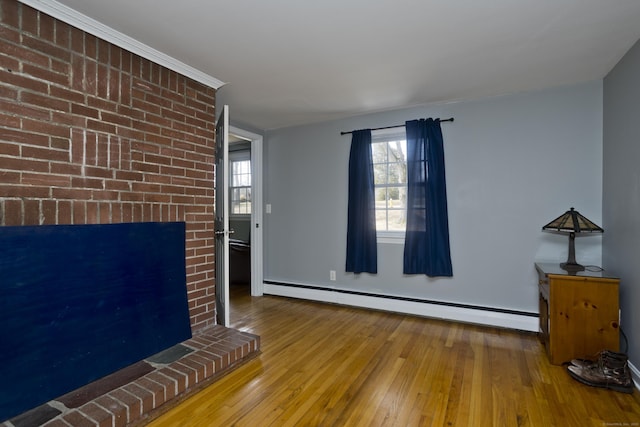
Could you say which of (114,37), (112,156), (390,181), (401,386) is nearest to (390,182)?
(390,181)

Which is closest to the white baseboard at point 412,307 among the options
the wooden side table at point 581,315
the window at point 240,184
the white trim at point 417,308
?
the white trim at point 417,308

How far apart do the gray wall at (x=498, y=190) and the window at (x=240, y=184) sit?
6.45ft

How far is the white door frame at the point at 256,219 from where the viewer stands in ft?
14.0

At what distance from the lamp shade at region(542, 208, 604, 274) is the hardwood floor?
748 mm

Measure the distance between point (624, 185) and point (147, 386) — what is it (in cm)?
348

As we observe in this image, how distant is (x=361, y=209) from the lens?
365cm

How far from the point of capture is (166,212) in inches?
92.5

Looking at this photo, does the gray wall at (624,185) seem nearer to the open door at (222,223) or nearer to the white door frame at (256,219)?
the open door at (222,223)

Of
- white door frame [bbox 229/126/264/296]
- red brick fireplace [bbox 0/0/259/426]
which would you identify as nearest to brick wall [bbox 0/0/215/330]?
red brick fireplace [bbox 0/0/259/426]

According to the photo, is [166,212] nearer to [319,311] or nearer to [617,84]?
[319,311]

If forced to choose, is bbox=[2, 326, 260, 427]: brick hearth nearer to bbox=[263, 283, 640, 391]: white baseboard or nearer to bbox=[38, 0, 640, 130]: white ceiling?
bbox=[263, 283, 640, 391]: white baseboard

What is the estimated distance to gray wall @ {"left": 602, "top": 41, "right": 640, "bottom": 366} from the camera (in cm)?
208

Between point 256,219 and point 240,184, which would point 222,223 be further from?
point 240,184

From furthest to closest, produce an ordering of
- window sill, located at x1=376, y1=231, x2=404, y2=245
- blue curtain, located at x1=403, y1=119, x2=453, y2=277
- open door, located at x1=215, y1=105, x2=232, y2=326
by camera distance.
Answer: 1. window sill, located at x1=376, y1=231, x2=404, y2=245
2. blue curtain, located at x1=403, y1=119, x2=453, y2=277
3. open door, located at x1=215, y1=105, x2=232, y2=326
